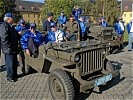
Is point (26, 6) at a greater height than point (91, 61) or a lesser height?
greater

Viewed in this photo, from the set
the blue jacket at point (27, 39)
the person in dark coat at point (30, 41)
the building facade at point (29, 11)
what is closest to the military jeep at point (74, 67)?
the person in dark coat at point (30, 41)

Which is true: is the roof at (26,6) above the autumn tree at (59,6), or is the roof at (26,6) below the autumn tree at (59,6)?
above

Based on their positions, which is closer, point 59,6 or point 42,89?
point 42,89

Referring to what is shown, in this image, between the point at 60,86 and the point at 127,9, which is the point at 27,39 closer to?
the point at 60,86

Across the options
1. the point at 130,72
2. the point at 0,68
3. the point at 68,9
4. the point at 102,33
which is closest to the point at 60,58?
the point at 130,72

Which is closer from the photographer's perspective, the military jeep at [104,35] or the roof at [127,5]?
the military jeep at [104,35]

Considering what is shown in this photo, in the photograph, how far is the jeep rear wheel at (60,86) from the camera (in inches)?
242

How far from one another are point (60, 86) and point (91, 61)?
995 mm

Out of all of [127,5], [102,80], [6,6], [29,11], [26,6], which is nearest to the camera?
[102,80]

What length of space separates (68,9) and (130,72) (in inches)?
1492

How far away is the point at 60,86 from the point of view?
6.37m

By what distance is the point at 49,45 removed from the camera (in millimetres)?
6992

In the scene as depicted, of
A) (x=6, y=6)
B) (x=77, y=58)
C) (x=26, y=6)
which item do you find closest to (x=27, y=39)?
(x=77, y=58)

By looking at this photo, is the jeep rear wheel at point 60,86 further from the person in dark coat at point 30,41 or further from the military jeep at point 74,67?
the person in dark coat at point 30,41
